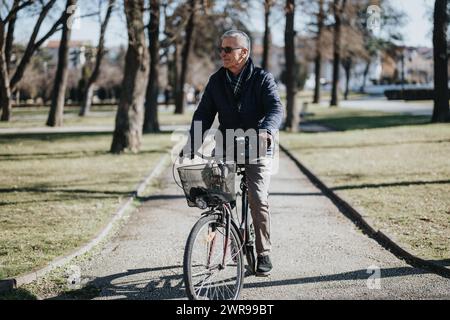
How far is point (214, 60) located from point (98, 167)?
57.9 m

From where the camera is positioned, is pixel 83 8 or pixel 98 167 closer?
pixel 98 167

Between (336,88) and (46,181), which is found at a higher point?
(336,88)

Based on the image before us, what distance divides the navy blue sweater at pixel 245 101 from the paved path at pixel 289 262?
145 cm

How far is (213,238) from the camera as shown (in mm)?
4672

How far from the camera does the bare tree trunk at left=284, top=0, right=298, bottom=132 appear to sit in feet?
77.8

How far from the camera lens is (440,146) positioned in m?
16.4

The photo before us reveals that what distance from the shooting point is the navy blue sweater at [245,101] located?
197 inches

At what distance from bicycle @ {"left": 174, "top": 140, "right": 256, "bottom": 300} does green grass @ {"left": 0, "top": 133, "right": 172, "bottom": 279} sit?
6.30 ft

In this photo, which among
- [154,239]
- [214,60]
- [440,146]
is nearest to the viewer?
[154,239]

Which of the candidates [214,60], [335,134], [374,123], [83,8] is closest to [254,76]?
[83,8]

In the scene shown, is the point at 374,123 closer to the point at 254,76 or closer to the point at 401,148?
the point at 401,148

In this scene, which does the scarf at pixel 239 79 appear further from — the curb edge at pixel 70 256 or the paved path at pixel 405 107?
the paved path at pixel 405 107

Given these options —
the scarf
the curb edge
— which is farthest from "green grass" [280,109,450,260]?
the curb edge

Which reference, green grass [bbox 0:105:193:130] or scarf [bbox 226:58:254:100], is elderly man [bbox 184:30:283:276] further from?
green grass [bbox 0:105:193:130]
